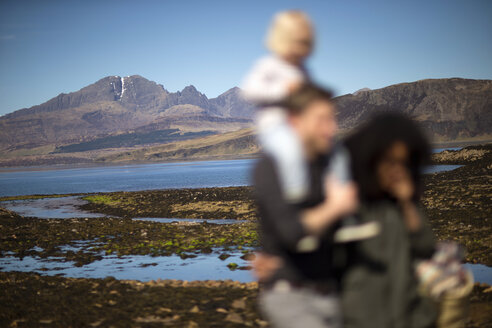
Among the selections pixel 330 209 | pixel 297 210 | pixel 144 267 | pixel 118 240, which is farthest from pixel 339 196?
pixel 118 240

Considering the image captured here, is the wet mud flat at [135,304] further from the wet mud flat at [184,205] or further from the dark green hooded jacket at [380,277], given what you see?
the wet mud flat at [184,205]

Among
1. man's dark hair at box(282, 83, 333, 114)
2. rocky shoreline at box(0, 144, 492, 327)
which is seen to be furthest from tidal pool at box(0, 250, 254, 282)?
man's dark hair at box(282, 83, 333, 114)

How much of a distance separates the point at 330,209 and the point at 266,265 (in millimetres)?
730

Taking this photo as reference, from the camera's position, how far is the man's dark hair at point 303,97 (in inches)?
126

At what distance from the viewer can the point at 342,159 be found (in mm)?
3283

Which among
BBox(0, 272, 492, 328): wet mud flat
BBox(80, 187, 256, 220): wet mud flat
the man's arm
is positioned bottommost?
BBox(80, 187, 256, 220): wet mud flat

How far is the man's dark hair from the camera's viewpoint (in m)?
3.21

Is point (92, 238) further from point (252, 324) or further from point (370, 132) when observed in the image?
point (370, 132)

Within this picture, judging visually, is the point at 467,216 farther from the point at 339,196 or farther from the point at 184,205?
the point at 184,205

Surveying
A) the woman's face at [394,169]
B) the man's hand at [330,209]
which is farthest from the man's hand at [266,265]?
the woman's face at [394,169]

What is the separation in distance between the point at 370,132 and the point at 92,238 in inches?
1188

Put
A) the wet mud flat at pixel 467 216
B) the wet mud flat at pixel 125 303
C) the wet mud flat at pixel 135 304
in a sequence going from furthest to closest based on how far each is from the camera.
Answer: the wet mud flat at pixel 467 216 → the wet mud flat at pixel 125 303 → the wet mud flat at pixel 135 304

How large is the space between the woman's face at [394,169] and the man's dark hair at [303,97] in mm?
629

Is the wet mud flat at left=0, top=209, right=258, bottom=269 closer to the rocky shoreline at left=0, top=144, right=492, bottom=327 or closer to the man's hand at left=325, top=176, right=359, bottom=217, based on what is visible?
the rocky shoreline at left=0, top=144, right=492, bottom=327
